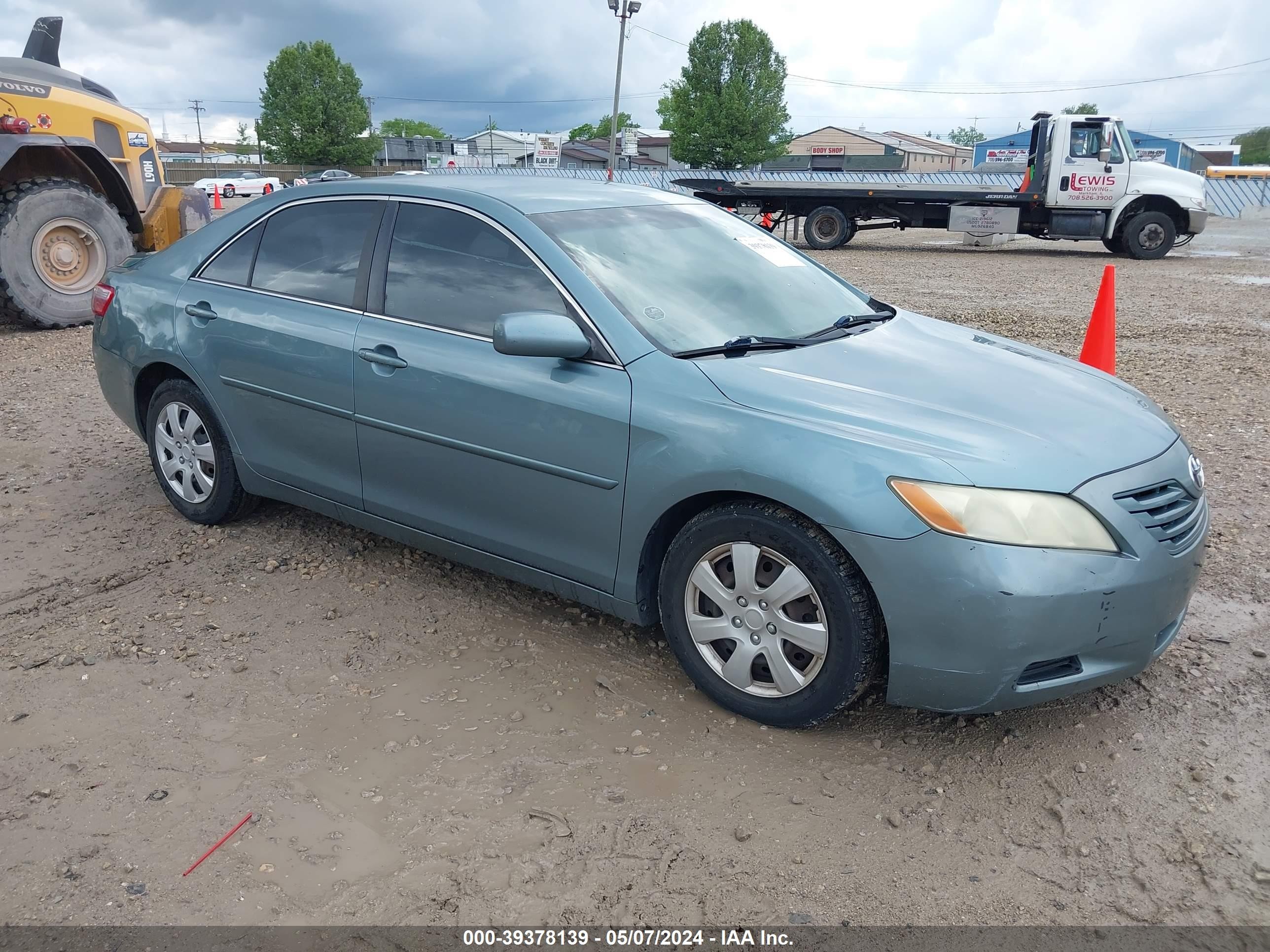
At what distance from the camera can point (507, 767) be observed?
2.87 meters

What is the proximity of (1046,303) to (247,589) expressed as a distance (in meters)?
10.7

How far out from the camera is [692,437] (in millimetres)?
2953

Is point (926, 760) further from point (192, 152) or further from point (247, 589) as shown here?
point (192, 152)

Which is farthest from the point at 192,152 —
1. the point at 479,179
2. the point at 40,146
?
the point at 479,179

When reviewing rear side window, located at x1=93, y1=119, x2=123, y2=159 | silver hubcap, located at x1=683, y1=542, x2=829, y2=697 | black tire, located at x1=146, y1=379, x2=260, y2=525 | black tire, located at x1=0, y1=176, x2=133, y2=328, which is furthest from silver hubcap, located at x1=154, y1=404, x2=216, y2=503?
rear side window, located at x1=93, y1=119, x2=123, y2=159

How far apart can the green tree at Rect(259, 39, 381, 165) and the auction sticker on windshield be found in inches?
2768

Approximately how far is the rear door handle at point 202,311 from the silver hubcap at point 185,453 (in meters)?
0.42

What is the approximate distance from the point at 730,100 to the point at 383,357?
2509 inches

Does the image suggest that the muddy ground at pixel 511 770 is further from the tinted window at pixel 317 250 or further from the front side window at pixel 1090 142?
the front side window at pixel 1090 142

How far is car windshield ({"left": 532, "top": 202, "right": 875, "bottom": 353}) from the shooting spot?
3342mm

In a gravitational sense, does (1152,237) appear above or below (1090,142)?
below

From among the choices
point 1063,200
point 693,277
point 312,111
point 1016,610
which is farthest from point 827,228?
point 312,111

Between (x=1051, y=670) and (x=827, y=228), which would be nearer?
(x=1051, y=670)

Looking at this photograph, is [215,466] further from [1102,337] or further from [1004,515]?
[1102,337]
